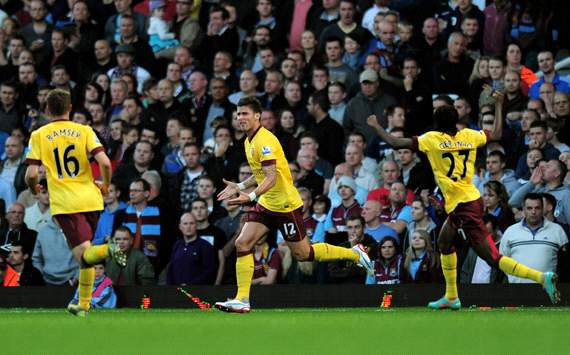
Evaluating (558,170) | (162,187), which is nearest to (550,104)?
(558,170)

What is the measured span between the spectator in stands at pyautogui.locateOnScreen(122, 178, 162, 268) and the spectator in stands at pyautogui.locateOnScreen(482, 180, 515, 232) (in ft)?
15.6

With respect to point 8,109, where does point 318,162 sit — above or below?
below

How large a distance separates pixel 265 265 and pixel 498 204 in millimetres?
3227

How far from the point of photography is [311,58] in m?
19.7

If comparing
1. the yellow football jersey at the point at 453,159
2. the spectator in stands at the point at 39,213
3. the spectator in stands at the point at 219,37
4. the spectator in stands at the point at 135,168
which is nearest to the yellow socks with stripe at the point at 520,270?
the yellow football jersey at the point at 453,159

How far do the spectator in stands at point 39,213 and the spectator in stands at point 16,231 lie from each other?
57 centimetres

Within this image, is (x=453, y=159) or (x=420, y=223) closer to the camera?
(x=453, y=159)

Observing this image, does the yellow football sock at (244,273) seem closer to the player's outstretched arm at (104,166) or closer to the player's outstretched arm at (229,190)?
the player's outstretched arm at (229,190)

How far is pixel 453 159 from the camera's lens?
13383 millimetres

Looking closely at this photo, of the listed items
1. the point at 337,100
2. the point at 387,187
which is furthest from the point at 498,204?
the point at 337,100

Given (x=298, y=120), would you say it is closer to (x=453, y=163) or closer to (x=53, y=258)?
(x=53, y=258)

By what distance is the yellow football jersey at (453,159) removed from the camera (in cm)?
1331

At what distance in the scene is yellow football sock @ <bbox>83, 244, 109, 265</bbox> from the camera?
40.4ft

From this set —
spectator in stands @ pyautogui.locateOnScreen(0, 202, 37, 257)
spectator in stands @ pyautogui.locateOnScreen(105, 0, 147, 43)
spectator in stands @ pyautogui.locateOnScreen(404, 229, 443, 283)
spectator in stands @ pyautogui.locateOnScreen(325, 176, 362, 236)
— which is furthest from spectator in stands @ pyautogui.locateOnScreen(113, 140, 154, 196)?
spectator in stands @ pyautogui.locateOnScreen(404, 229, 443, 283)
